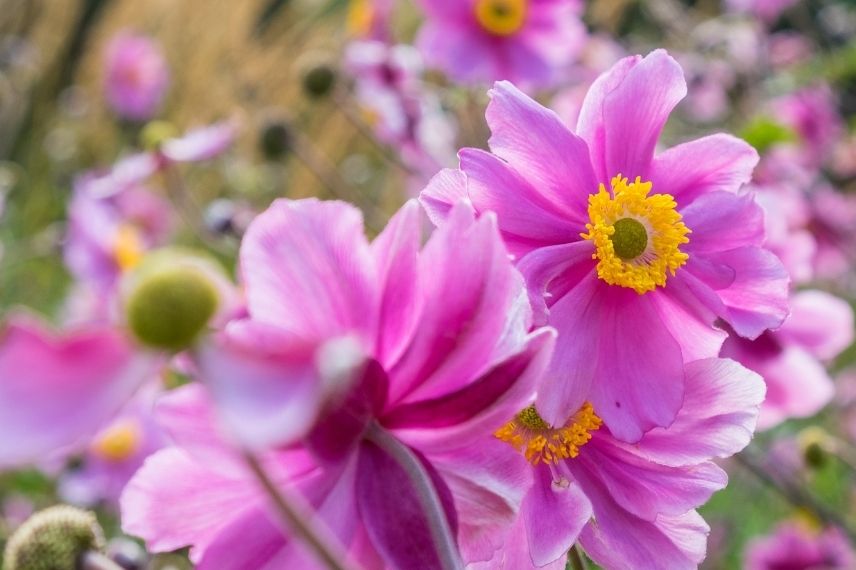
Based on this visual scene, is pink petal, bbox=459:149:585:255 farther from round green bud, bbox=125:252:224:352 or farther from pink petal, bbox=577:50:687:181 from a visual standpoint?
round green bud, bbox=125:252:224:352

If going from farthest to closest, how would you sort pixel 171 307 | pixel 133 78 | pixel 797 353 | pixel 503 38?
pixel 133 78, pixel 503 38, pixel 797 353, pixel 171 307

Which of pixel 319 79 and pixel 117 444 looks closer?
pixel 319 79

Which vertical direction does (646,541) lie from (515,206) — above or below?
below

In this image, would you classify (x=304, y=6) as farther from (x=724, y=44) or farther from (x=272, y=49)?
(x=724, y=44)

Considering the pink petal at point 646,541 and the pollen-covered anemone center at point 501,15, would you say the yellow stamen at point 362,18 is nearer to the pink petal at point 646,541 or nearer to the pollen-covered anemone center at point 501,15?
the pollen-covered anemone center at point 501,15

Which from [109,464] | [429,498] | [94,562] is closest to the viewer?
[429,498]

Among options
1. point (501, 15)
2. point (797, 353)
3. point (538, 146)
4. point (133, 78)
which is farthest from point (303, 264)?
point (133, 78)

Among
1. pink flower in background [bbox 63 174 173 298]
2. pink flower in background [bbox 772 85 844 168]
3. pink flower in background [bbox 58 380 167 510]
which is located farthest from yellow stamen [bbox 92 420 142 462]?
pink flower in background [bbox 772 85 844 168]

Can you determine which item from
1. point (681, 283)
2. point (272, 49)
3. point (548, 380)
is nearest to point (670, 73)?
point (681, 283)

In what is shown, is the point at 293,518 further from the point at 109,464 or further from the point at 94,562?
the point at 109,464
